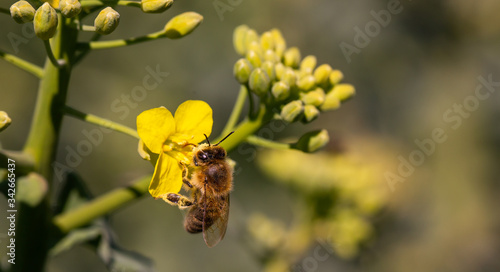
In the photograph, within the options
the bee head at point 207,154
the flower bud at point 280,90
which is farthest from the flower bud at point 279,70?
the bee head at point 207,154

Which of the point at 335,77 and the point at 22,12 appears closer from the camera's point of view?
the point at 22,12

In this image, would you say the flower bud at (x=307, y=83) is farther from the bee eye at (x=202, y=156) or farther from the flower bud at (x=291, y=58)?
the bee eye at (x=202, y=156)

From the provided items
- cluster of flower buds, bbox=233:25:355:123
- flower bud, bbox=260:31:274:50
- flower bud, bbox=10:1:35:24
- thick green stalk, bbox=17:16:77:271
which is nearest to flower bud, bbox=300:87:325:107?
cluster of flower buds, bbox=233:25:355:123

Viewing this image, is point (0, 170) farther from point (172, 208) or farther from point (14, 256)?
point (172, 208)

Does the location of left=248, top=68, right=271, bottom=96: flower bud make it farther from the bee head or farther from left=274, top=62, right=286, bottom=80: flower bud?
the bee head

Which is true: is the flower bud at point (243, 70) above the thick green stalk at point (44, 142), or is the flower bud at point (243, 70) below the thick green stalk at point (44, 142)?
above

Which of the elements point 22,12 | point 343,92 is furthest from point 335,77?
point 22,12

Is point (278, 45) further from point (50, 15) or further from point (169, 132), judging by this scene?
point (50, 15)
